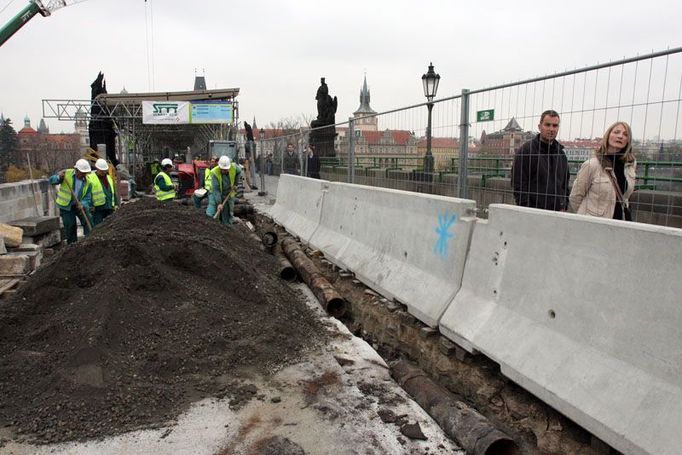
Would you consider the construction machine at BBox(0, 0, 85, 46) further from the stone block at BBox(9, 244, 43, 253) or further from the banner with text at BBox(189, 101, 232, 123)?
the stone block at BBox(9, 244, 43, 253)

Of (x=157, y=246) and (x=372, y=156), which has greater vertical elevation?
(x=372, y=156)

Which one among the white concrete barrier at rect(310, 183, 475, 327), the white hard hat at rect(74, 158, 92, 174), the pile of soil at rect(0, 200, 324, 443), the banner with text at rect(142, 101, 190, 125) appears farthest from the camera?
the banner with text at rect(142, 101, 190, 125)

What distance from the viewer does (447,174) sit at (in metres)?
6.06

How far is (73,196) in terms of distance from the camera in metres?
9.85

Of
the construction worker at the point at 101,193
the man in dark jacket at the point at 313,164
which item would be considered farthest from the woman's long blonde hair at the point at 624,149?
the construction worker at the point at 101,193

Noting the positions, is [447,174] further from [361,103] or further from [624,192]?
[361,103]

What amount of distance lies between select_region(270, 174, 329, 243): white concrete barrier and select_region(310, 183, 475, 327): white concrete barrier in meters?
1.16

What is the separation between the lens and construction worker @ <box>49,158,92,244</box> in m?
9.79

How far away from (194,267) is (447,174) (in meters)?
3.08

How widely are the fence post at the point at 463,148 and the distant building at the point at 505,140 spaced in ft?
0.53

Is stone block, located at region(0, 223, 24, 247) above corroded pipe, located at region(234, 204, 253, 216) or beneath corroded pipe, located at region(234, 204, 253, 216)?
above

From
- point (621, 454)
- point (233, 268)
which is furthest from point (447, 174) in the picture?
point (621, 454)

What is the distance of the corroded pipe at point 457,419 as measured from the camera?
2902 millimetres

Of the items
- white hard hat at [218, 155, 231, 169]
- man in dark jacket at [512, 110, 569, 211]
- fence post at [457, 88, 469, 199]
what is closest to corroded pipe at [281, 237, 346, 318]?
fence post at [457, 88, 469, 199]
